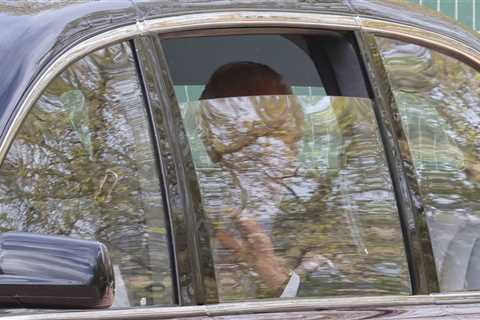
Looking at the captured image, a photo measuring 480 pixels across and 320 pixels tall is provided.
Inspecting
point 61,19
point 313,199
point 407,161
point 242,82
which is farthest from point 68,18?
point 407,161

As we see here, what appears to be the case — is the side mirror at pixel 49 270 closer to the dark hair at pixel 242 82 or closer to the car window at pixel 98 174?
the car window at pixel 98 174

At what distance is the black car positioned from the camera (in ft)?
9.04

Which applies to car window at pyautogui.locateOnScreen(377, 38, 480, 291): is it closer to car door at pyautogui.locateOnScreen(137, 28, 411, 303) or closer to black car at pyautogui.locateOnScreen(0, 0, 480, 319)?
black car at pyautogui.locateOnScreen(0, 0, 480, 319)

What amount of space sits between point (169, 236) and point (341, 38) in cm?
73

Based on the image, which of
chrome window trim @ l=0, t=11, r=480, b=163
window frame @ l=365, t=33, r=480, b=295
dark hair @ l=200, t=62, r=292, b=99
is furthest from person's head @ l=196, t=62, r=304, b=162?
window frame @ l=365, t=33, r=480, b=295

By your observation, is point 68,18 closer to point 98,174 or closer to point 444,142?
point 98,174

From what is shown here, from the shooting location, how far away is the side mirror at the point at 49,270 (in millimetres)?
2512

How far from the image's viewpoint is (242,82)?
318 centimetres

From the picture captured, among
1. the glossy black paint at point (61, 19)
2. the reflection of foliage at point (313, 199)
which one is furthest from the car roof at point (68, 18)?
the reflection of foliage at point (313, 199)

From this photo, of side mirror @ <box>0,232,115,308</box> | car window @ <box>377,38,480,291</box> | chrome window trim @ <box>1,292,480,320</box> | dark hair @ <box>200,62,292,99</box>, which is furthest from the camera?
car window @ <box>377,38,480,291</box>

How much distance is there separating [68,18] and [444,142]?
1.01 m

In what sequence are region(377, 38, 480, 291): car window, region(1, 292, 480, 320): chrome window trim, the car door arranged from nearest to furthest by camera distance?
region(1, 292, 480, 320): chrome window trim
the car door
region(377, 38, 480, 291): car window

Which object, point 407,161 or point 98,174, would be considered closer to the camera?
point 98,174

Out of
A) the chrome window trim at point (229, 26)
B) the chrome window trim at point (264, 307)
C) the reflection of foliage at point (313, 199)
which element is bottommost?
the chrome window trim at point (264, 307)
